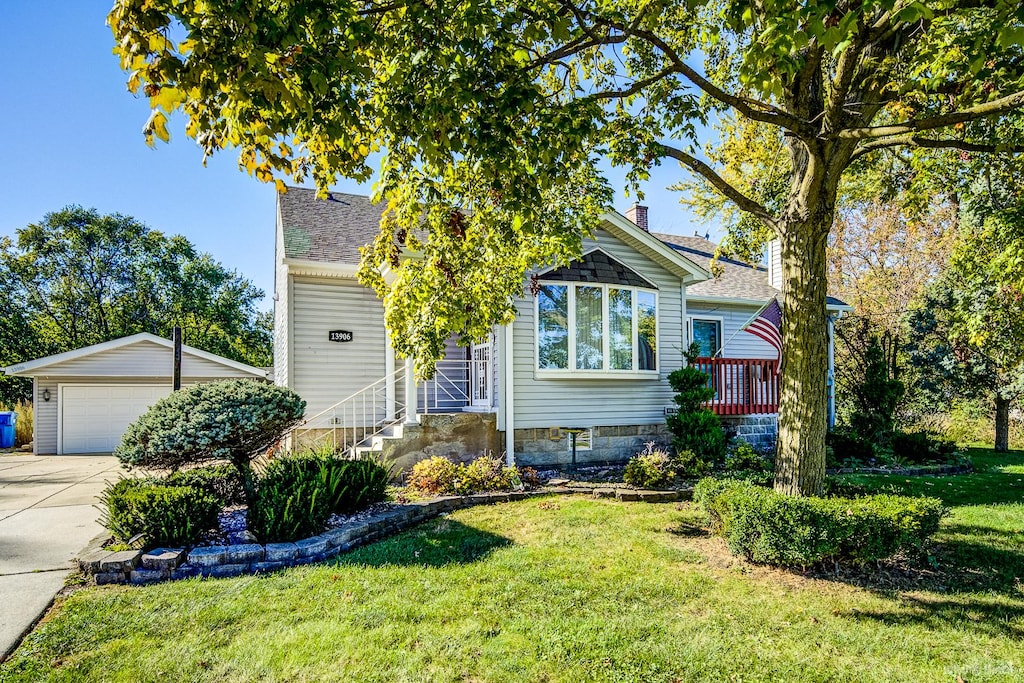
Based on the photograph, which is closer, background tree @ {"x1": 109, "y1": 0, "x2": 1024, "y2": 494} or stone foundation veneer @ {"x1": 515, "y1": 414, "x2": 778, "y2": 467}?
background tree @ {"x1": 109, "y1": 0, "x2": 1024, "y2": 494}

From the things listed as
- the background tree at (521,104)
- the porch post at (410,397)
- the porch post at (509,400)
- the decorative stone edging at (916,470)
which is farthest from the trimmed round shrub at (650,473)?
the decorative stone edging at (916,470)

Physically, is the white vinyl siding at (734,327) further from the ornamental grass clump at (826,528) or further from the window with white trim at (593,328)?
the ornamental grass clump at (826,528)

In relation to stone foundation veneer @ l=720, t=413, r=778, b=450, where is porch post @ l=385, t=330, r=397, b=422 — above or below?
above

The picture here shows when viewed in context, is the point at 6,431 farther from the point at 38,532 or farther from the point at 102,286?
the point at 38,532

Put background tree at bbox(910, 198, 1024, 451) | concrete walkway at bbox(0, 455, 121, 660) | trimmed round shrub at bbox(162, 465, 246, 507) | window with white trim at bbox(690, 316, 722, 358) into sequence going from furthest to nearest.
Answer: window with white trim at bbox(690, 316, 722, 358) → background tree at bbox(910, 198, 1024, 451) → trimmed round shrub at bbox(162, 465, 246, 507) → concrete walkway at bbox(0, 455, 121, 660)

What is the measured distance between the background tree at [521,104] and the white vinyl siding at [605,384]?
2274mm

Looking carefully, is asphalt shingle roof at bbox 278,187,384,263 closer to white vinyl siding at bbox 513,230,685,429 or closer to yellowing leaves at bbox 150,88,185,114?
white vinyl siding at bbox 513,230,685,429

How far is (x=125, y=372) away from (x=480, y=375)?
42.8 ft

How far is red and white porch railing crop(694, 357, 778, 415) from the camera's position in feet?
37.9

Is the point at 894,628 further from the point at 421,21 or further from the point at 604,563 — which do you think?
the point at 421,21

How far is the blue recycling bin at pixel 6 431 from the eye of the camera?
1906 cm

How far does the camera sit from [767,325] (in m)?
10.0

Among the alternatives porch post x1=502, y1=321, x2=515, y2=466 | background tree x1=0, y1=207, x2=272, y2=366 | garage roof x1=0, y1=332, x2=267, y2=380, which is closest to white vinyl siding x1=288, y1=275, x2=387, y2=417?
porch post x1=502, y1=321, x2=515, y2=466

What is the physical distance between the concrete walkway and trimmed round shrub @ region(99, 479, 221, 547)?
0.57m
